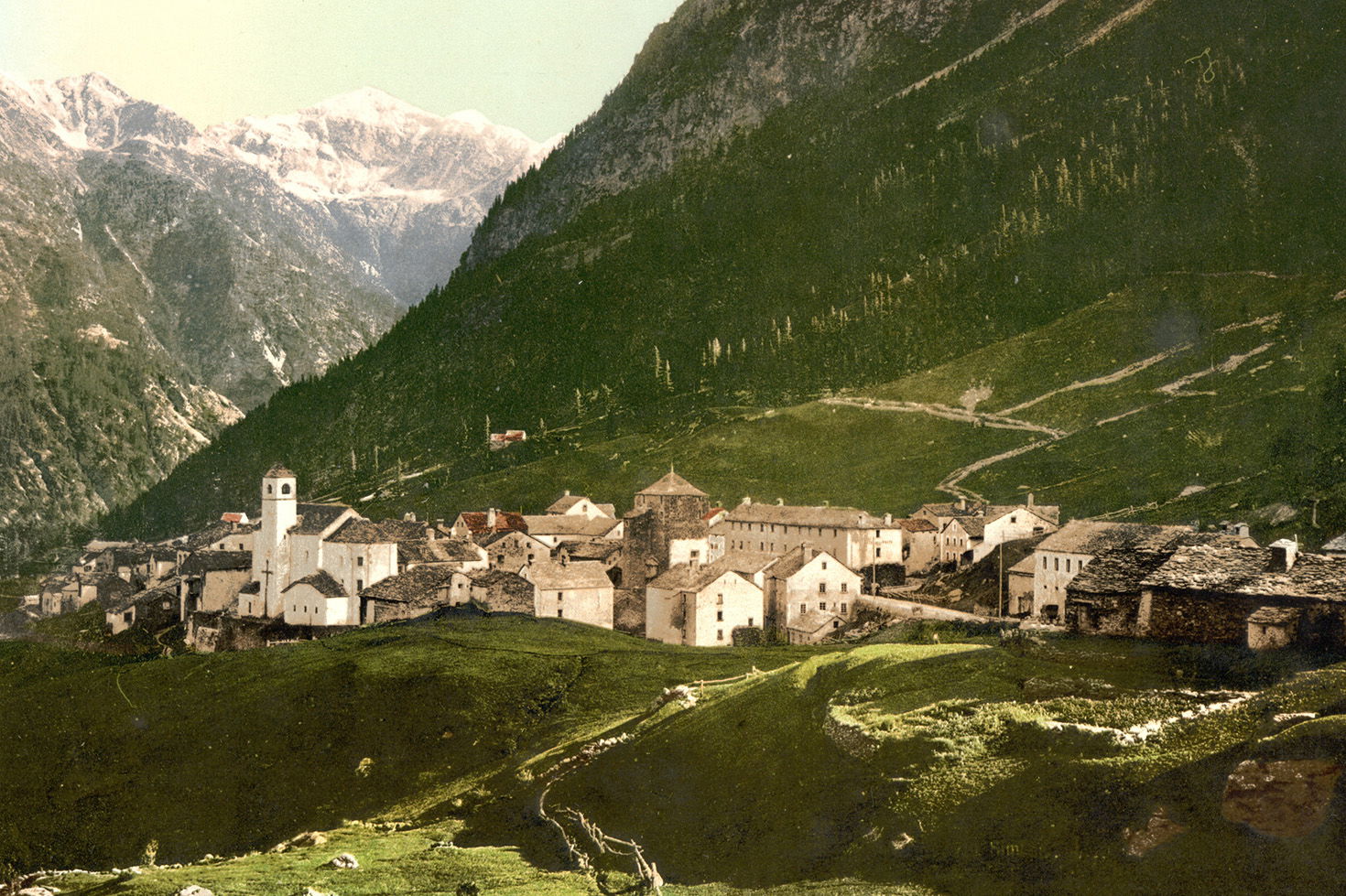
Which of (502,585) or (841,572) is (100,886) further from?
(841,572)

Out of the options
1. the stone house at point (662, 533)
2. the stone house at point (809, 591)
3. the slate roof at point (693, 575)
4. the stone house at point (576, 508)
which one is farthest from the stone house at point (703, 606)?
the stone house at point (576, 508)

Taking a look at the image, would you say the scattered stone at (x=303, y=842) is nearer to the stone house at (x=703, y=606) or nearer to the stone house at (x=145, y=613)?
the stone house at (x=703, y=606)

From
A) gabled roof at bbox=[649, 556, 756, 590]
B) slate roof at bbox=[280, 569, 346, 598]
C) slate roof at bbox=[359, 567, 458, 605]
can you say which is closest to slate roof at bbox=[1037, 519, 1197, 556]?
gabled roof at bbox=[649, 556, 756, 590]

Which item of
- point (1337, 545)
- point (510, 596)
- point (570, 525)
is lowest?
point (510, 596)

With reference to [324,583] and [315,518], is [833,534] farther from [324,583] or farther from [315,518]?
[315,518]

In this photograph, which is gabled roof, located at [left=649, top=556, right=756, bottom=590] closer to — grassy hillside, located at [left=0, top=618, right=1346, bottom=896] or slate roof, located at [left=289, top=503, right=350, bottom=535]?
grassy hillside, located at [left=0, top=618, right=1346, bottom=896]

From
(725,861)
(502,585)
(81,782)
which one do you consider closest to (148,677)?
(81,782)

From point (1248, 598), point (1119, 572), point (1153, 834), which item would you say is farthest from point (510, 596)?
point (1153, 834)
